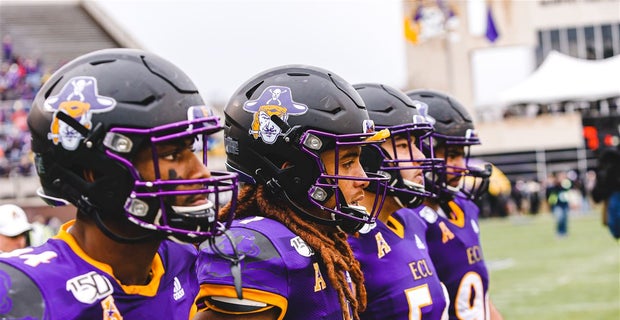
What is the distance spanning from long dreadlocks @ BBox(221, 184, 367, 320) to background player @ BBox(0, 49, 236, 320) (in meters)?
0.53

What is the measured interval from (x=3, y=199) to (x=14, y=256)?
17.4 meters

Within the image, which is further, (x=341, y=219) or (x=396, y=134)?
(x=396, y=134)

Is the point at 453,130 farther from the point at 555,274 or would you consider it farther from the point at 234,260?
the point at 555,274

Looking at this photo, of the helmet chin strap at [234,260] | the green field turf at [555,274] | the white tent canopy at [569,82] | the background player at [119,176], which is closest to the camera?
the background player at [119,176]

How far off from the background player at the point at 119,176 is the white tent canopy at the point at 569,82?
1160 centimetres

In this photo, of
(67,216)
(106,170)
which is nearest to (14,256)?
(106,170)

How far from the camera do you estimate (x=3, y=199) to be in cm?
1875

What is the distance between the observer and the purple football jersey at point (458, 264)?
4309 millimetres

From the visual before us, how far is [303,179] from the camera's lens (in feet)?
9.98

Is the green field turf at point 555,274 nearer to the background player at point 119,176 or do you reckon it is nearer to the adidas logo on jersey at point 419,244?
the adidas logo on jersey at point 419,244

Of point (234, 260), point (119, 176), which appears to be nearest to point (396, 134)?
point (234, 260)

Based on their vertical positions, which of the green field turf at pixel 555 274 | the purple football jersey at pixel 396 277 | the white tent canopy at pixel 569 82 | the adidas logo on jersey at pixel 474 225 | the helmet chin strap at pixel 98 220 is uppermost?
the helmet chin strap at pixel 98 220

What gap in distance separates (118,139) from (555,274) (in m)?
11.1

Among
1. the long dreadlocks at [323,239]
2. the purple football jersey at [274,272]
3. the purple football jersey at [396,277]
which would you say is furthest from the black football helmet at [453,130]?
the purple football jersey at [274,272]
